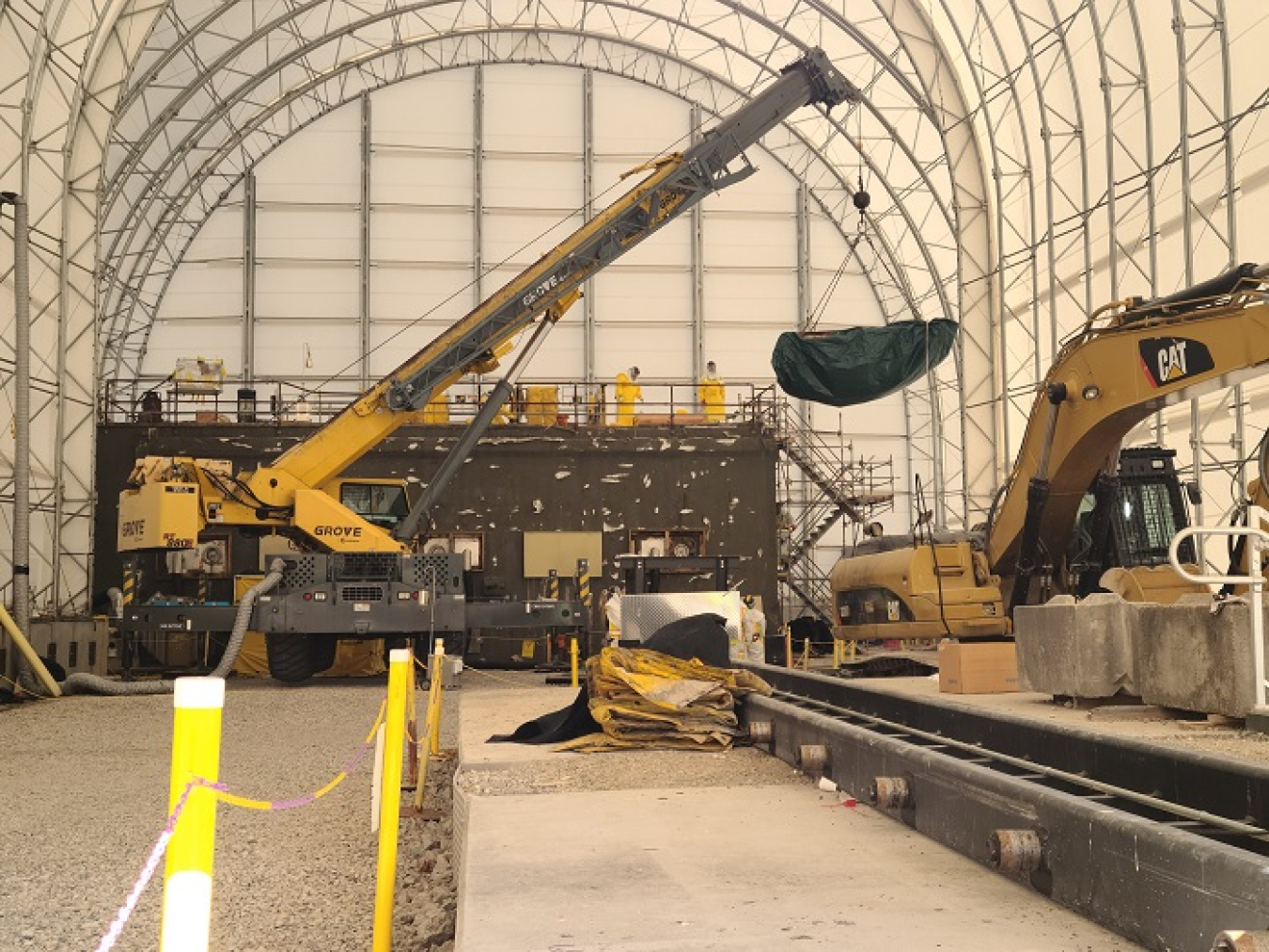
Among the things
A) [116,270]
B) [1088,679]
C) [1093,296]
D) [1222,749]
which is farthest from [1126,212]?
[116,270]

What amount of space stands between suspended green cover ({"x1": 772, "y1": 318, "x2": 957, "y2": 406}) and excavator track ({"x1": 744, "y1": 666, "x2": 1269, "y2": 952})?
12.7 metres

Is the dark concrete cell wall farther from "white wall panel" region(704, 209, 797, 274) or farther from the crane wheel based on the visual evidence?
"white wall panel" region(704, 209, 797, 274)

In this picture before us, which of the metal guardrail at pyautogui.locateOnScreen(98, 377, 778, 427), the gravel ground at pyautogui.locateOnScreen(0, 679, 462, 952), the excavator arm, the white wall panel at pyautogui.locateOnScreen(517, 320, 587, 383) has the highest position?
the white wall panel at pyautogui.locateOnScreen(517, 320, 587, 383)

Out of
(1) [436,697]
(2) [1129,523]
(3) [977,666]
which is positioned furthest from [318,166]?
(1) [436,697]

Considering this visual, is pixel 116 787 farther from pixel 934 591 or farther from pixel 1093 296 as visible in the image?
pixel 1093 296

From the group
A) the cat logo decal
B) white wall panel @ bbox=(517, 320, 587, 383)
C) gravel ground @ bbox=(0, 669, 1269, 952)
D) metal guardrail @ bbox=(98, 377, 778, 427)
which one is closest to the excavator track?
gravel ground @ bbox=(0, 669, 1269, 952)

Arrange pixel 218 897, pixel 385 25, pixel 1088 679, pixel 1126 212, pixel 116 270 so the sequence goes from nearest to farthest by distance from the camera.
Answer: pixel 218 897 < pixel 1088 679 < pixel 1126 212 < pixel 116 270 < pixel 385 25

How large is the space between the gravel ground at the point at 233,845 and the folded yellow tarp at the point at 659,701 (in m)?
1.17

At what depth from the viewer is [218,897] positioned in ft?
20.9

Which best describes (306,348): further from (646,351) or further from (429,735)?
(429,735)

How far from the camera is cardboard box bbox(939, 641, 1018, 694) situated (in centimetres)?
1252

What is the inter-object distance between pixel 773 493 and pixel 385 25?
1847cm

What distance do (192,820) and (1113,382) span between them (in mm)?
10546

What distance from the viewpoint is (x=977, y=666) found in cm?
1259
